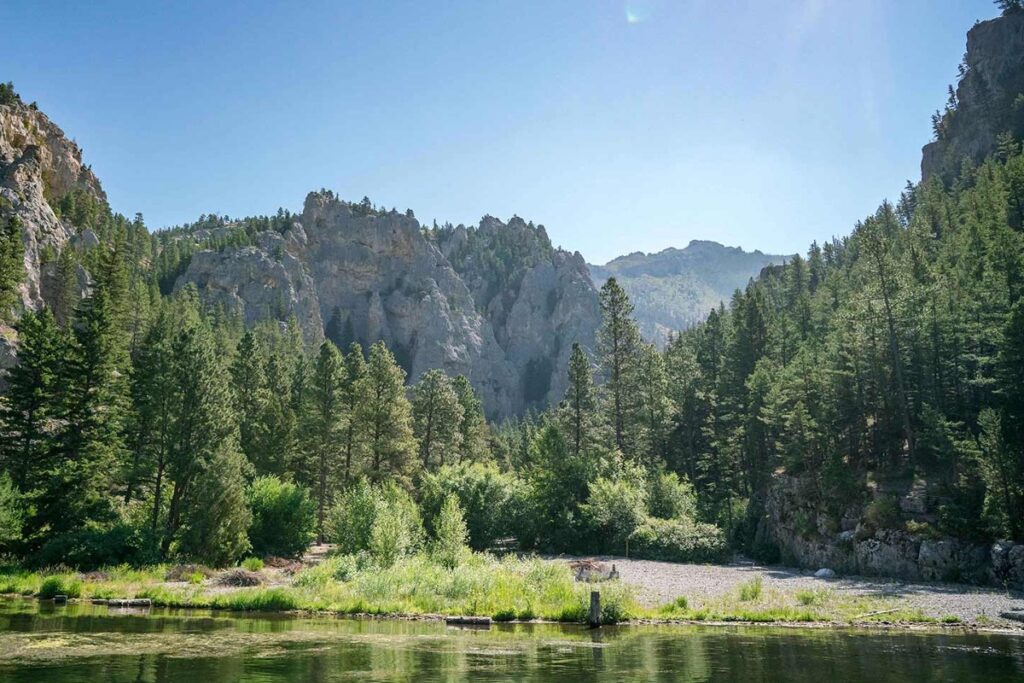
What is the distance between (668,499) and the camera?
54406mm

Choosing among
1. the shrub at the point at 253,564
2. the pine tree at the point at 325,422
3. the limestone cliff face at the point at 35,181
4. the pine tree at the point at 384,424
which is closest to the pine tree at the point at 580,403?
the pine tree at the point at 384,424

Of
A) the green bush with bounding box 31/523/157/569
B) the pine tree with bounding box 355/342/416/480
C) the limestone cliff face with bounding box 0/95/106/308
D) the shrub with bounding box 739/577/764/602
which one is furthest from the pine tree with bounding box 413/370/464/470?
the limestone cliff face with bounding box 0/95/106/308

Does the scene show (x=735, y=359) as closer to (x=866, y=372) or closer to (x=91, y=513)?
(x=866, y=372)

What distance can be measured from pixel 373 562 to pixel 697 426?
49719 millimetres

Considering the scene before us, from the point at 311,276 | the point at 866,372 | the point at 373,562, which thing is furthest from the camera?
the point at 311,276

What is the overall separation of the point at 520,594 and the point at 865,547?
2450cm

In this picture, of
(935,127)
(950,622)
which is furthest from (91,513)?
(935,127)

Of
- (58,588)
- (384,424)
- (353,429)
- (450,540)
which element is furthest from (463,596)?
(353,429)

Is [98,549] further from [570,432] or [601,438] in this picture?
[570,432]

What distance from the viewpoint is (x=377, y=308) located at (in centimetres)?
17100

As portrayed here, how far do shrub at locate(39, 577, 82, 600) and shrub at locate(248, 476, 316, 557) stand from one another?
1407cm

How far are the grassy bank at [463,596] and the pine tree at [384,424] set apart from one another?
2477 cm

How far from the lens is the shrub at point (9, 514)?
34.2 meters

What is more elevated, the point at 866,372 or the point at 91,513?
the point at 866,372
